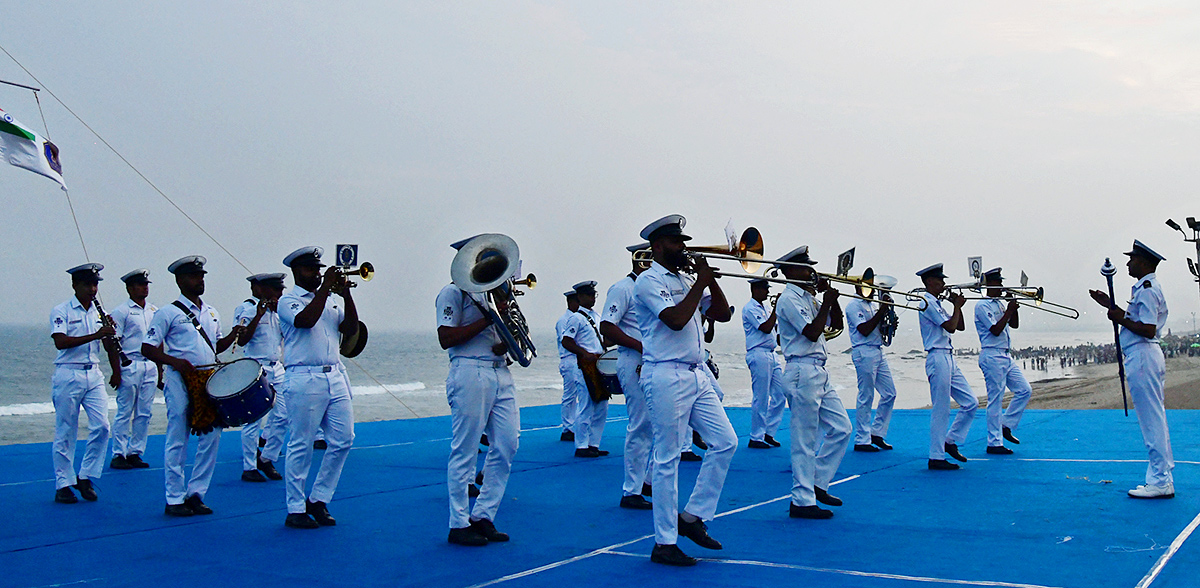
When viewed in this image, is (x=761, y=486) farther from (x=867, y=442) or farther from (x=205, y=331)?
(x=205, y=331)

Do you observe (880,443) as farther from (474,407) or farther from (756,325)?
(474,407)

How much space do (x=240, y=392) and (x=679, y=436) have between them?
3.57 metres

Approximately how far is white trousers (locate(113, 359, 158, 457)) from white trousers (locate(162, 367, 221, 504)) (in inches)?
118

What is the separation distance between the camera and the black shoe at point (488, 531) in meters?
5.96

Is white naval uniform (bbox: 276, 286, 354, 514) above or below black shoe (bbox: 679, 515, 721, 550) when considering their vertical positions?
above

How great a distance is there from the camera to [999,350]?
1064 centimetres

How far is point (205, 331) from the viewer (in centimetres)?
784

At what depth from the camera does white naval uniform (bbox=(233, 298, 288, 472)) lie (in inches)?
362

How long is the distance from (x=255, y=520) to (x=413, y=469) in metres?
2.64

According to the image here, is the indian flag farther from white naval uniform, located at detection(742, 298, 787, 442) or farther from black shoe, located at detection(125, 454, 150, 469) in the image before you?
white naval uniform, located at detection(742, 298, 787, 442)

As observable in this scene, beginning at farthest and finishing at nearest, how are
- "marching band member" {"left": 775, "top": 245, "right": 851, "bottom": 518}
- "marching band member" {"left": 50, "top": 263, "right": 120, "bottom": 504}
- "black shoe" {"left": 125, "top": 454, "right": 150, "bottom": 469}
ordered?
"black shoe" {"left": 125, "top": 454, "right": 150, "bottom": 469} < "marching band member" {"left": 50, "top": 263, "right": 120, "bottom": 504} < "marching band member" {"left": 775, "top": 245, "right": 851, "bottom": 518}

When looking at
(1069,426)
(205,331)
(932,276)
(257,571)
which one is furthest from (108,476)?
(1069,426)

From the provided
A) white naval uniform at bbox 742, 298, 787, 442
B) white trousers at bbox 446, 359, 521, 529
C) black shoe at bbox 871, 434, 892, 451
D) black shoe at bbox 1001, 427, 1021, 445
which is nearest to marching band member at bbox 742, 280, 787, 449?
white naval uniform at bbox 742, 298, 787, 442

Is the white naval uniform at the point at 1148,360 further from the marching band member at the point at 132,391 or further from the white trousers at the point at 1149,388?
the marching band member at the point at 132,391
